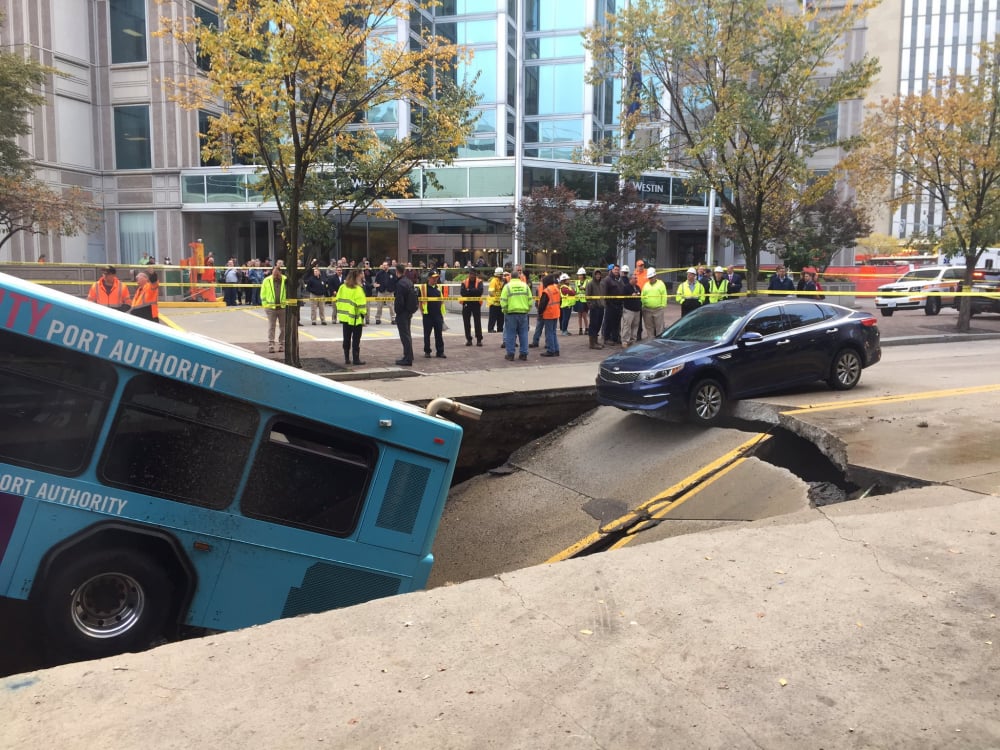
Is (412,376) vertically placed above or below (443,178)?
below

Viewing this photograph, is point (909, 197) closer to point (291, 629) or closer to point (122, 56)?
point (291, 629)

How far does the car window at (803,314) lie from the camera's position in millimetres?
10969

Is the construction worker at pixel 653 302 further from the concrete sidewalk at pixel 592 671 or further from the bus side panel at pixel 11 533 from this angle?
the bus side panel at pixel 11 533

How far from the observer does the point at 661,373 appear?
9750 mm

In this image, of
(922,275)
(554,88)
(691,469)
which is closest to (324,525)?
(691,469)

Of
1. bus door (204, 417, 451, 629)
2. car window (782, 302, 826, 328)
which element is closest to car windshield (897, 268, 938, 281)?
car window (782, 302, 826, 328)

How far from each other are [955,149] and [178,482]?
2177cm

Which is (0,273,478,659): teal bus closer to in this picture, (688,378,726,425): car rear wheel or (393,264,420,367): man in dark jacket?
(688,378,726,425): car rear wheel

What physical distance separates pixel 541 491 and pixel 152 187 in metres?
34.2

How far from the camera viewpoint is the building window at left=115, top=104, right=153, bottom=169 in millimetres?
36781

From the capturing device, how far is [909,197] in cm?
2288

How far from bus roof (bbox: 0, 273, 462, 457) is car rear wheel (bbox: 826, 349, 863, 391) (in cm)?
763

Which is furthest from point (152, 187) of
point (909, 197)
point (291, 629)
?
point (291, 629)

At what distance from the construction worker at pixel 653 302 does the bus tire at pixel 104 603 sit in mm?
12302
